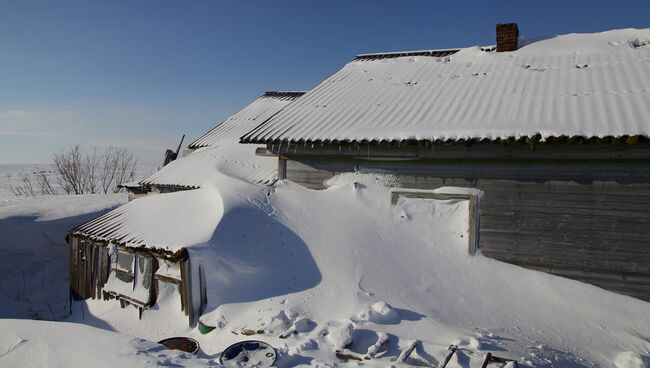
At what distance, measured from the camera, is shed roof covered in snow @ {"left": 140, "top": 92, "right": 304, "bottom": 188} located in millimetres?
11011

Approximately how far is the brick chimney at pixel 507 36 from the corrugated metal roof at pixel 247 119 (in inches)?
313

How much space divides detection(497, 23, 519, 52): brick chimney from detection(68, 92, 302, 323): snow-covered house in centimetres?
735

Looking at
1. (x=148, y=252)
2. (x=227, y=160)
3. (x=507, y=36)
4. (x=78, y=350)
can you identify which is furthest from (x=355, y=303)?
(x=507, y=36)

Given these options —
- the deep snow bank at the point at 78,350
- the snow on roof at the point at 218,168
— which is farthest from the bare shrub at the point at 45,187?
the deep snow bank at the point at 78,350

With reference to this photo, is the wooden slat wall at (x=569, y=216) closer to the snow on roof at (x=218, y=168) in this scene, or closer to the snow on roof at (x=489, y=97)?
the snow on roof at (x=489, y=97)

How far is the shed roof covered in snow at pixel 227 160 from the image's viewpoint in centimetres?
1101

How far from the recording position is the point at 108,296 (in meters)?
8.74

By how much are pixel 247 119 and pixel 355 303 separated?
11180 millimetres

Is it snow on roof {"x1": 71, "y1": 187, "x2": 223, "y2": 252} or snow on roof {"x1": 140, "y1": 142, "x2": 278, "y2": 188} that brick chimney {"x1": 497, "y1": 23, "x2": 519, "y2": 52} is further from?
snow on roof {"x1": 71, "y1": 187, "x2": 223, "y2": 252}

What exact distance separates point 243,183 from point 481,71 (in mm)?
6641

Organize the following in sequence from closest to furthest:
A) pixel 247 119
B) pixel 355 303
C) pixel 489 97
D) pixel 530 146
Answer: pixel 355 303
pixel 530 146
pixel 489 97
pixel 247 119

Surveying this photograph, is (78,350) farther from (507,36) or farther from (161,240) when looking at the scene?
(507,36)

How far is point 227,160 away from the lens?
1201 cm

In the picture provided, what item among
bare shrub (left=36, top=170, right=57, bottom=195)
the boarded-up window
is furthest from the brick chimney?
bare shrub (left=36, top=170, right=57, bottom=195)
